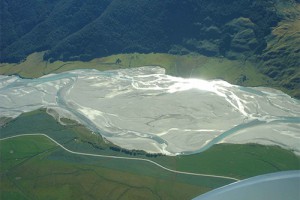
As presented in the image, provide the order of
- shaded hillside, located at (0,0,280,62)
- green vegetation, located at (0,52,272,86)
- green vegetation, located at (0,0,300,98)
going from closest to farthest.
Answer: green vegetation, located at (0,52,272,86), green vegetation, located at (0,0,300,98), shaded hillside, located at (0,0,280,62)

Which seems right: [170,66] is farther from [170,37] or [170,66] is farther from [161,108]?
[161,108]

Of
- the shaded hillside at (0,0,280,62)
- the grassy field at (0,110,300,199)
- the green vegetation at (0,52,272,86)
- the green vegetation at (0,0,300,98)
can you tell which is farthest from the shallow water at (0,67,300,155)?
the shaded hillside at (0,0,280,62)

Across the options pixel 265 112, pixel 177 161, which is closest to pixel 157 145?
pixel 177 161

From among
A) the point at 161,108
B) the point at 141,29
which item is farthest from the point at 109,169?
the point at 141,29

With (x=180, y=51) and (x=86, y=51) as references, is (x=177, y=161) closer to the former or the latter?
(x=180, y=51)

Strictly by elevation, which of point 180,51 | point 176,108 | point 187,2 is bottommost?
point 176,108

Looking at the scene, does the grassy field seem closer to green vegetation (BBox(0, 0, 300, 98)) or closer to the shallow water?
the shallow water

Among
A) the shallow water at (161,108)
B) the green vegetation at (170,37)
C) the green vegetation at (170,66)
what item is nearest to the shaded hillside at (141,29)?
the green vegetation at (170,37)
